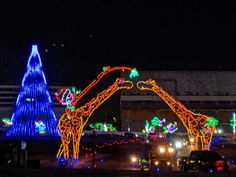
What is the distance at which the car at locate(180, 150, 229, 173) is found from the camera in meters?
21.9

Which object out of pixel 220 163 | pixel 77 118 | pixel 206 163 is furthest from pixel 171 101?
pixel 220 163

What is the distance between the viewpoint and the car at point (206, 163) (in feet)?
71.9

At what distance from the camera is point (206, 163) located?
22.3m

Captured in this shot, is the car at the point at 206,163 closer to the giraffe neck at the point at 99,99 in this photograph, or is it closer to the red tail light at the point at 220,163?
the red tail light at the point at 220,163

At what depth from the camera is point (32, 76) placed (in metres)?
62.5

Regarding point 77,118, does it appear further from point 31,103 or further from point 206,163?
point 31,103

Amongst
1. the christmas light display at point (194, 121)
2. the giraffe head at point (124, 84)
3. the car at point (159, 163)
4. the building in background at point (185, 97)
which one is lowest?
the car at point (159, 163)

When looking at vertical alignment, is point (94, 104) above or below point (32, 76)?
below

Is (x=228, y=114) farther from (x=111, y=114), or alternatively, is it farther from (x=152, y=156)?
(x=152, y=156)

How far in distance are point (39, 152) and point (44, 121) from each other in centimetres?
2066

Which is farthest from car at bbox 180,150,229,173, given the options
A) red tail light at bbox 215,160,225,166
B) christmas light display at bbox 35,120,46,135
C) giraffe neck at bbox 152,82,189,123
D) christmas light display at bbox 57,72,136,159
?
christmas light display at bbox 35,120,46,135

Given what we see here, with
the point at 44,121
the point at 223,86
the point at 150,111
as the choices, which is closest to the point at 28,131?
the point at 44,121

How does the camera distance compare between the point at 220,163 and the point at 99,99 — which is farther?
the point at 99,99

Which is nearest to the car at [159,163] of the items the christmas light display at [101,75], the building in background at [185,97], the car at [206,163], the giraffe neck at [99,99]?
the car at [206,163]
